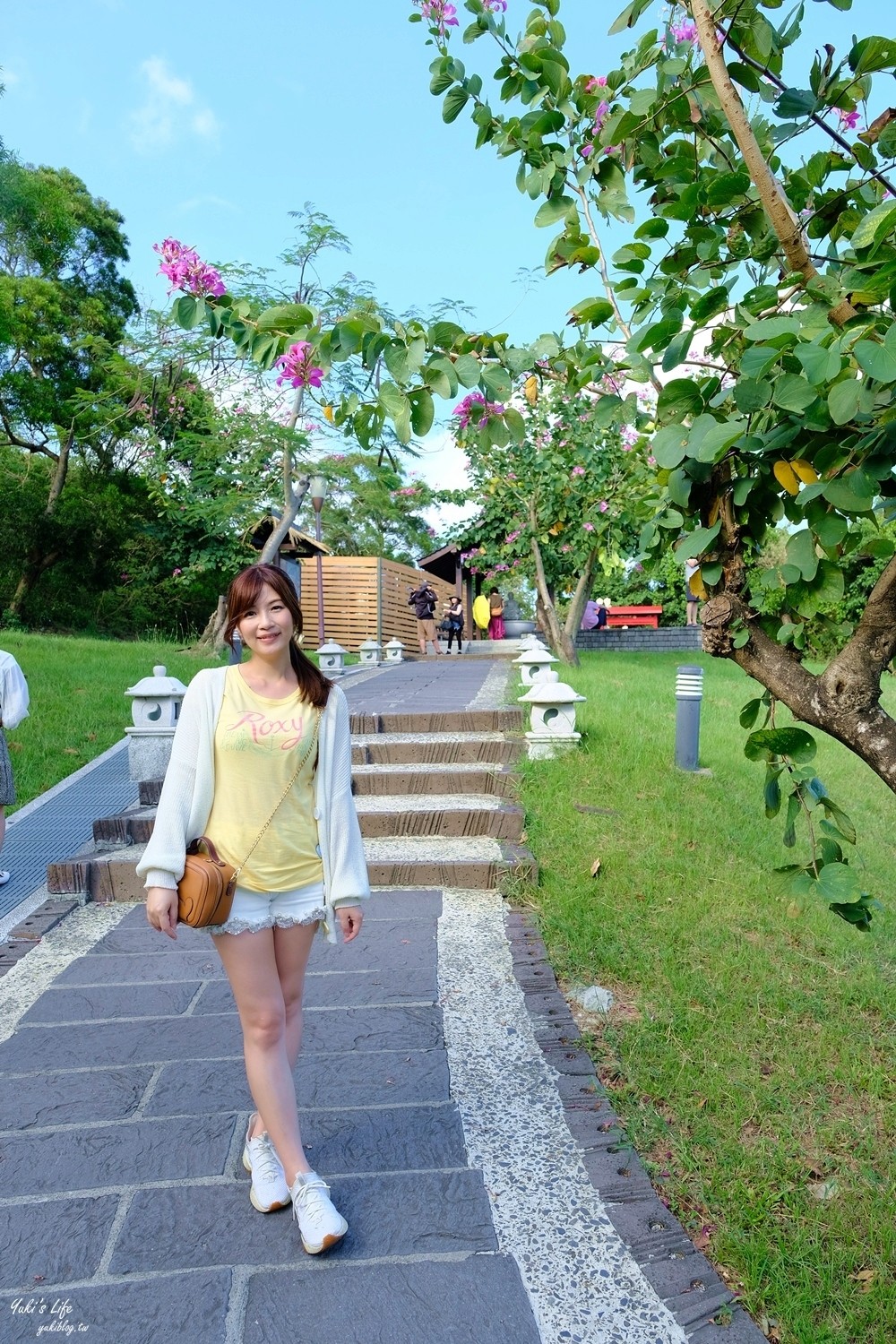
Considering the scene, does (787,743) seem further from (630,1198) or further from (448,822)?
(448,822)

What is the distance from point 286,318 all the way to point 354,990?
9.39 ft

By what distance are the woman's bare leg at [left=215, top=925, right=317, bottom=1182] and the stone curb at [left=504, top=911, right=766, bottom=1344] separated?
80cm

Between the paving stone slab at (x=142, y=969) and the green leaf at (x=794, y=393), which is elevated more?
the green leaf at (x=794, y=393)

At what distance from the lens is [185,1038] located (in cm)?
337

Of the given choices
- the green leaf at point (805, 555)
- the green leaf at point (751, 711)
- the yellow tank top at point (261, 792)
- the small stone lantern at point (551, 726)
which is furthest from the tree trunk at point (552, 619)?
the green leaf at point (805, 555)

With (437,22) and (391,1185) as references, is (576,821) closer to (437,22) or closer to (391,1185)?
(391,1185)

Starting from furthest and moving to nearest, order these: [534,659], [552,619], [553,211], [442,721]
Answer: [552,619]
[534,659]
[442,721]
[553,211]

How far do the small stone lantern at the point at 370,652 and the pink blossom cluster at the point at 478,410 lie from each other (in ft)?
48.5

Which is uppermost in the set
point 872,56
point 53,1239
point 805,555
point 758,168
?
point 872,56

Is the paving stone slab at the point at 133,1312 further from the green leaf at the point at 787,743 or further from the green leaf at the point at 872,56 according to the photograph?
the green leaf at the point at 872,56

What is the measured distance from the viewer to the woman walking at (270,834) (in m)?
2.27

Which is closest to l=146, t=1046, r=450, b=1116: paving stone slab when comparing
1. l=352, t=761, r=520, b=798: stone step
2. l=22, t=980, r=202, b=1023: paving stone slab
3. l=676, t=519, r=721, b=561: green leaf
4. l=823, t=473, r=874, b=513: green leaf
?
l=22, t=980, r=202, b=1023: paving stone slab

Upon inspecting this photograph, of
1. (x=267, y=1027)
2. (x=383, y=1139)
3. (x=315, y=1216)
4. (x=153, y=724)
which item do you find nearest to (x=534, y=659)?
(x=153, y=724)

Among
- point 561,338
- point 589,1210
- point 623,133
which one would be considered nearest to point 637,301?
point 561,338
